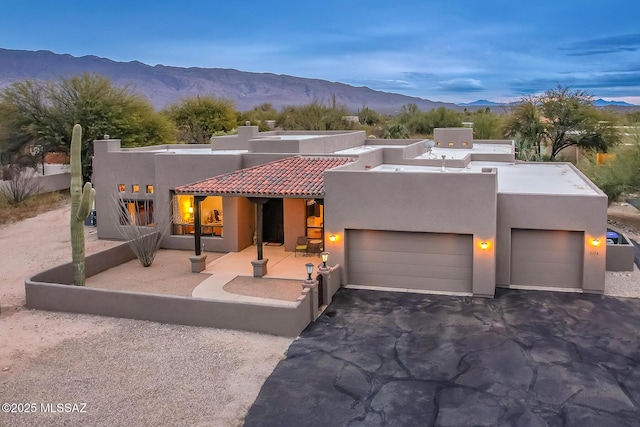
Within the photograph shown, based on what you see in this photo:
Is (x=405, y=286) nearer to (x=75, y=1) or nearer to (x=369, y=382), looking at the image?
(x=369, y=382)

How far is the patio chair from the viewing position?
70.5ft

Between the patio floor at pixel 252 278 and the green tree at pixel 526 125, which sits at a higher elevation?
the green tree at pixel 526 125

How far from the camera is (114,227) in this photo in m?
25.5

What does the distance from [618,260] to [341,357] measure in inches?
484

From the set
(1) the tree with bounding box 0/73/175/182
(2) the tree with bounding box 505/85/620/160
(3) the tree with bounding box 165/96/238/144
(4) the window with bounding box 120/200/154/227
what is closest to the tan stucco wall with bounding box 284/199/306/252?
(4) the window with bounding box 120/200/154/227

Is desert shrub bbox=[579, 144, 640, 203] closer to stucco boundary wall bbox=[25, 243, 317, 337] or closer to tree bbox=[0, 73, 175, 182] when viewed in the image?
stucco boundary wall bbox=[25, 243, 317, 337]

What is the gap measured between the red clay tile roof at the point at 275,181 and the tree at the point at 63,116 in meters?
25.1

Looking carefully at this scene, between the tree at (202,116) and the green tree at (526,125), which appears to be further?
the tree at (202,116)

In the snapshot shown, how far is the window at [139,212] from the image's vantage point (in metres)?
24.5

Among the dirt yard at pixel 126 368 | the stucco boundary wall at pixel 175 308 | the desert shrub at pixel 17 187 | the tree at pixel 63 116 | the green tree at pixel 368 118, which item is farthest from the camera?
the green tree at pixel 368 118

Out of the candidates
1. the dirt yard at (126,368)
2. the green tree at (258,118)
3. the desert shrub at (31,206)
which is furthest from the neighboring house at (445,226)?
the green tree at (258,118)

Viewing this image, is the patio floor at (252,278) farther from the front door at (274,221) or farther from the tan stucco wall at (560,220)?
the tan stucco wall at (560,220)

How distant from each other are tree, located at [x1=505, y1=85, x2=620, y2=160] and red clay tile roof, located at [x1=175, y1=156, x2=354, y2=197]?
31.6 m

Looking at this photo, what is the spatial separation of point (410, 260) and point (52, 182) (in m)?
35.2
